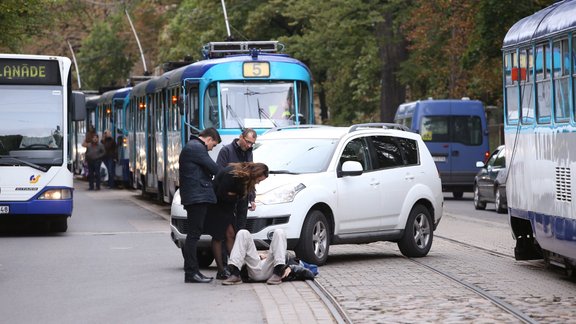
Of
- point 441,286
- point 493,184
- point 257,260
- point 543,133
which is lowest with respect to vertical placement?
point 441,286

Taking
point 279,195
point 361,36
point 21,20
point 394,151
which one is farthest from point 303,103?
point 361,36

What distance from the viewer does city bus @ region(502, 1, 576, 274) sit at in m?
14.7

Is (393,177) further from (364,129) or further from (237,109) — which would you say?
(237,109)

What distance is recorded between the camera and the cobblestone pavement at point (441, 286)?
40.5 feet

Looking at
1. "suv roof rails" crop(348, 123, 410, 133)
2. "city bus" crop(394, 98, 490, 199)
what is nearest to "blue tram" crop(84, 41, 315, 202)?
"suv roof rails" crop(348, 123, 410, 133)

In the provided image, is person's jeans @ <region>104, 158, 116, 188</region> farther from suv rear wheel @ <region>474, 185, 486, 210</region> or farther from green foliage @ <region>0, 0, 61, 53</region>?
suv rear wheel @ <region>474, 185, 486, 210</region>

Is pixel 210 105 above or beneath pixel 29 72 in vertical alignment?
beneath

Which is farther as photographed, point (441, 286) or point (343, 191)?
point (343, 191)

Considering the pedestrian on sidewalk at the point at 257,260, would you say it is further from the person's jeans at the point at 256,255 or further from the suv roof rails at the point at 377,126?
the suv roof rails at the point at 377,126

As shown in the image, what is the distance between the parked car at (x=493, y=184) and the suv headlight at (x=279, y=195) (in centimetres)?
1470

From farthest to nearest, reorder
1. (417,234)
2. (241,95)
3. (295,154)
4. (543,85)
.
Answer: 1. (241,95)
2. (417,234)
3. (295,154)
4. (543,85)

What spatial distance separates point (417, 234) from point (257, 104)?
355 inches

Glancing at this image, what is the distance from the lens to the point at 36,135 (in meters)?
23.6

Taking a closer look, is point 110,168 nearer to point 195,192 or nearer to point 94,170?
point 94,170
